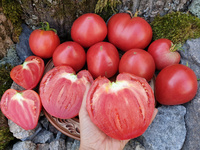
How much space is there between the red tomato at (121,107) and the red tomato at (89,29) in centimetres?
54

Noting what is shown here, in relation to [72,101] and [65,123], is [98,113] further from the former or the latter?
[65,123]

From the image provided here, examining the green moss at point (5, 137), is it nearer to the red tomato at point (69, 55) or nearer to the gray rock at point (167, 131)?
the red tomato at point (69, 55)

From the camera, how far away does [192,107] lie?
1.36 m

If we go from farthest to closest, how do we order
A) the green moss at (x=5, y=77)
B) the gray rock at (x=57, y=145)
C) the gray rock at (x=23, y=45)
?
the gray rock at (x=23, y=45) → the green moss at (x=5, y=77) → the gray rock at (x=57, y=145)

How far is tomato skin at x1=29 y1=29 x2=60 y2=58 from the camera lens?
1502 millimetres

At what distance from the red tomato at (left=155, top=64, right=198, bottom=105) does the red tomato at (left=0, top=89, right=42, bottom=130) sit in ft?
3.20

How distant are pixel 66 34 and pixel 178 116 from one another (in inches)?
50.9

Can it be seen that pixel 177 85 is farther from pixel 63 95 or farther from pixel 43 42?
pixel 43 42

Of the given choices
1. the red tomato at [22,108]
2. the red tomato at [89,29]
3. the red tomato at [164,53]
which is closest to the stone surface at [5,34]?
the red tomato at [22,108]

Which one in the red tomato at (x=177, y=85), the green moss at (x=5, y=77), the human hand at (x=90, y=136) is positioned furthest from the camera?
the green moss at (x=5, y=77)

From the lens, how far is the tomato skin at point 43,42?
1.50 metres

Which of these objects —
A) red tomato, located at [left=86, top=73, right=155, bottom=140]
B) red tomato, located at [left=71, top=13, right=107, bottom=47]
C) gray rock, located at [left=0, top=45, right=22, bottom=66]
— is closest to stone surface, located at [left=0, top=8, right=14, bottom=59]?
gray rock, located at [left=0, top=45, right=22, bottom=66]

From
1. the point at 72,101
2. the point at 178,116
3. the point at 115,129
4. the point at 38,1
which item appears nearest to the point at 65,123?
the point at 72,101

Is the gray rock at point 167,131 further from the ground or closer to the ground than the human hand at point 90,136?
closer to the ground
